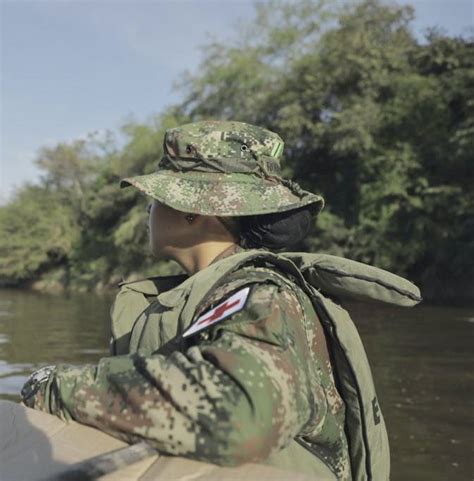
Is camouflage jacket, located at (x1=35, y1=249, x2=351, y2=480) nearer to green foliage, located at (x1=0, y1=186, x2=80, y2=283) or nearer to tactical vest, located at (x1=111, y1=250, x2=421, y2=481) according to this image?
tactical vest, located at (x1=111, y1=250, x2=421, y2=481)

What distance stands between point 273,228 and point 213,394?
2.39ft

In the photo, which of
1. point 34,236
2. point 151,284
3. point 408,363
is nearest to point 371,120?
point 408,363

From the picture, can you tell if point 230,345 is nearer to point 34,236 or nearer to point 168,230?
point 168,230

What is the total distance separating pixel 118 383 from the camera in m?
1.30

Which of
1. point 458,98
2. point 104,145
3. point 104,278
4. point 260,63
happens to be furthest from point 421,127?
point 104,145

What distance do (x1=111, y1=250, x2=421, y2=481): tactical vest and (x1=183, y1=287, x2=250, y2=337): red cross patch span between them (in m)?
0.16

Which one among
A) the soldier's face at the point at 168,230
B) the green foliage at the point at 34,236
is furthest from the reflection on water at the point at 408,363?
the green foliage at the point at 34,236

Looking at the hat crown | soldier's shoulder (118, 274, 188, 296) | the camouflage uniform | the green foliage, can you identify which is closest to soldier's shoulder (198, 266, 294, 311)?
the camouflage uniform

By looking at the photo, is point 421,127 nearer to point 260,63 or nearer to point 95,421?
point 260,63

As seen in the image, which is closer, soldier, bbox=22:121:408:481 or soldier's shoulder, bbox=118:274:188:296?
soldier, bbox=22:121:408:481

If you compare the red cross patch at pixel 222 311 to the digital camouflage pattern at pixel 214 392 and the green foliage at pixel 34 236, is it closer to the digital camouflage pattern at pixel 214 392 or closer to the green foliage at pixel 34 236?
the digital camouflage pattern at pixel 214 392

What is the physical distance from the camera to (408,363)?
889 cm

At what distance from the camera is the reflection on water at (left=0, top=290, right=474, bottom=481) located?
529 cm

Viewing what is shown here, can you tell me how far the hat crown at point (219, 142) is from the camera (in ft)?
5.92
